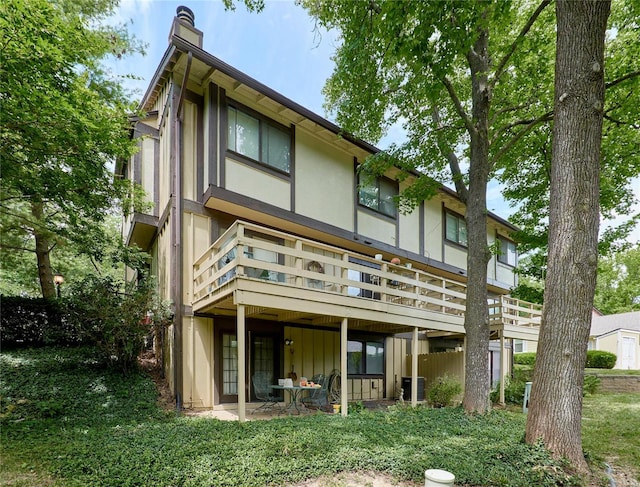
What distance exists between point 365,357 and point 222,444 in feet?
24.2

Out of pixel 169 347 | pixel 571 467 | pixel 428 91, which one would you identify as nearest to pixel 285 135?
pixel 428 91

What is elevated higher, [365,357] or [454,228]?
[454,228]

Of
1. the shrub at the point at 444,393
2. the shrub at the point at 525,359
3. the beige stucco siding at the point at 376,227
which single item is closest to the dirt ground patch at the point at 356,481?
the shrub at the point at 444,393

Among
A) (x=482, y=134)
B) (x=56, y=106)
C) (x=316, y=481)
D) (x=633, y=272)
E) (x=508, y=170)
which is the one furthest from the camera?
(x=633, y=272)

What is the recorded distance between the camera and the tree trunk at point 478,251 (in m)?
8.08

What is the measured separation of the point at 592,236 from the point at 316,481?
4773 millimetres

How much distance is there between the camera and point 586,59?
5.09 m

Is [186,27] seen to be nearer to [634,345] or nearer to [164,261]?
[164,261]

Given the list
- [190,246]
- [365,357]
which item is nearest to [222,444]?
[190,246]

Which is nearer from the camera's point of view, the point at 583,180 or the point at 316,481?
the point at 316,481

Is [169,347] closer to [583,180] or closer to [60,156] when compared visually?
[60,156]

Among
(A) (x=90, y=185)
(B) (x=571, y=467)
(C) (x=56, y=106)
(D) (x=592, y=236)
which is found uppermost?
(C) (x=56, y=106)

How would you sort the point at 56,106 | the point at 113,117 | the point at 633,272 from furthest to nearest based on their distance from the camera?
the point at 633,272
the point at 113,117
the point at 56,106

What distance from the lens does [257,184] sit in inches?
359
